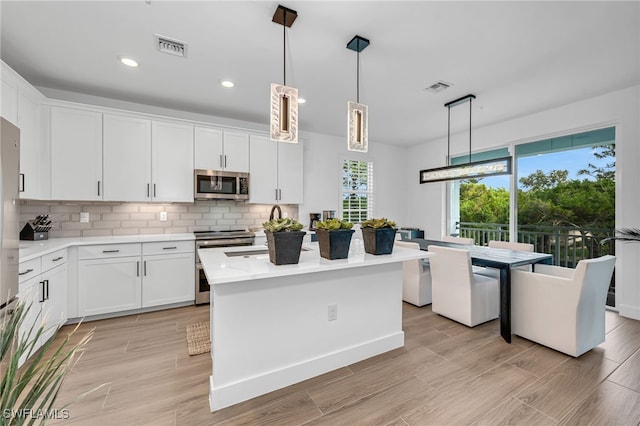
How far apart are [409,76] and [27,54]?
3.63 meters

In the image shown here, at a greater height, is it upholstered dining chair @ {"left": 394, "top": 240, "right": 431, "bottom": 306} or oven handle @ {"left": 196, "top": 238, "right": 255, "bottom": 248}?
oven handle @ {"left": 196, "top": 238, "right": 255, "bottom": 248}

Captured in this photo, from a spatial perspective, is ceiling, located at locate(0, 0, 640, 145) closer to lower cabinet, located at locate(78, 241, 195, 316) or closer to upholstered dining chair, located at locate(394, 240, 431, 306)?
lower cabinet, located at locate(78, 241, 195, 316)

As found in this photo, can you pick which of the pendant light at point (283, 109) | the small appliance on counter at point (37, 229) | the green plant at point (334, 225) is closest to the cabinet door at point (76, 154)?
the small appliance on counter at point (37, 229)

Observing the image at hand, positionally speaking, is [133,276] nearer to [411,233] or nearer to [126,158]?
[126,158]

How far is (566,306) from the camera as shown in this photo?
2428 millimetres

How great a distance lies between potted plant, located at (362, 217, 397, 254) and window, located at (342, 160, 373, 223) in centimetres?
327

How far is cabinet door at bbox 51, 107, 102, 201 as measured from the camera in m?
3.17

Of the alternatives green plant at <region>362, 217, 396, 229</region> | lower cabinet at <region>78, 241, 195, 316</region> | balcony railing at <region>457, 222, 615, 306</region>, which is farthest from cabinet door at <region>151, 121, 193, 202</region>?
balcony railing at <region>457, 222, 615, 306</region>

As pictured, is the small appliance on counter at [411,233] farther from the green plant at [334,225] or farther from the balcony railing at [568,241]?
the green plant at [334,225]

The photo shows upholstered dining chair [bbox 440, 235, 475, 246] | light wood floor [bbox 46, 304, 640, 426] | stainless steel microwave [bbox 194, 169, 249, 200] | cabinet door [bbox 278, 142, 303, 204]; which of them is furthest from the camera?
cabinet door [bbox 278, 142, 303, 204]

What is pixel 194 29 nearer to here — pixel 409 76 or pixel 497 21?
pixel 409 76

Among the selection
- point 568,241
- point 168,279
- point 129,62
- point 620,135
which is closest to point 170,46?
point 129,62

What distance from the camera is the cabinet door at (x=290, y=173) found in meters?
4.53

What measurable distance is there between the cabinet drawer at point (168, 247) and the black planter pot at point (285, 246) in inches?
88.7
